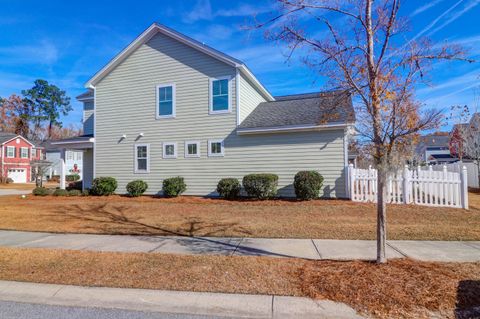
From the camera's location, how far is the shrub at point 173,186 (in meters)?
14.5

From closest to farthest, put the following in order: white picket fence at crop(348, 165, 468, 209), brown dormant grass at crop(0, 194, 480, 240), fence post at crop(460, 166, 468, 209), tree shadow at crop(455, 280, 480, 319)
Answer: tree shadow at crop(455, 280, 480, 319)
brown dormant grass at crop(0, 194, 480, 240)
fence post at crop(460, 166, 468, 209)
white picket fence at crop(348, 165, 468, 209)

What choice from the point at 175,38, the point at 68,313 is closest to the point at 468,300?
the point at 68,313

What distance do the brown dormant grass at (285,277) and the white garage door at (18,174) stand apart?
47.9 m

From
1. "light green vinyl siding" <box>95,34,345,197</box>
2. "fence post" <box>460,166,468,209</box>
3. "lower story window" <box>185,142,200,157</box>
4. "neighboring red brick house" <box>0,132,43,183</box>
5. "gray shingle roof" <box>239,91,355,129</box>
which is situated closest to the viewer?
"fence post" <box>460,166,468,209</box>

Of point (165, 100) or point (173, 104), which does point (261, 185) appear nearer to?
point (173, 104)

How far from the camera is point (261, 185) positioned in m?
12.9

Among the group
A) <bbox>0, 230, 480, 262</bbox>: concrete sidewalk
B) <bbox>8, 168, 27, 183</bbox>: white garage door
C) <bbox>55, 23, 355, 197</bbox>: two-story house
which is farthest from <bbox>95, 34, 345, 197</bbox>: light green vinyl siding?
<bbox>8, 168, 27, 183</bbox>: white garage door

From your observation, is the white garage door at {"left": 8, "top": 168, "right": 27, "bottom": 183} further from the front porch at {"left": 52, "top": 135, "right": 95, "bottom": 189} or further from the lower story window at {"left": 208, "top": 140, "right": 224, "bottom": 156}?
the lower story window at {"left": 208, "top": 140, "right": 224, "bottom": 156}

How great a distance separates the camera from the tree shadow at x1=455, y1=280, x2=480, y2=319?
346cm

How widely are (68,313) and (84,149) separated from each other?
55.6 ft

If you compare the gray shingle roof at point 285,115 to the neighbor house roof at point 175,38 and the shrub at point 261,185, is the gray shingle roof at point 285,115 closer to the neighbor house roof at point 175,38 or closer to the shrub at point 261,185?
the neighbor house roof at point 175,38

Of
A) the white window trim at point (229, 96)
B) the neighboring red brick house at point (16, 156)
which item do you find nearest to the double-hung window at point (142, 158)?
the white window trim at point (229, 96)

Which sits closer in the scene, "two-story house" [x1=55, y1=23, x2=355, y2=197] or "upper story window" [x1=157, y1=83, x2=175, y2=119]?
"two-story house" [x1=55, y1=23, x2=355, y2=197]

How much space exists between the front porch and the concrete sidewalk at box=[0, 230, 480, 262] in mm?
10934
